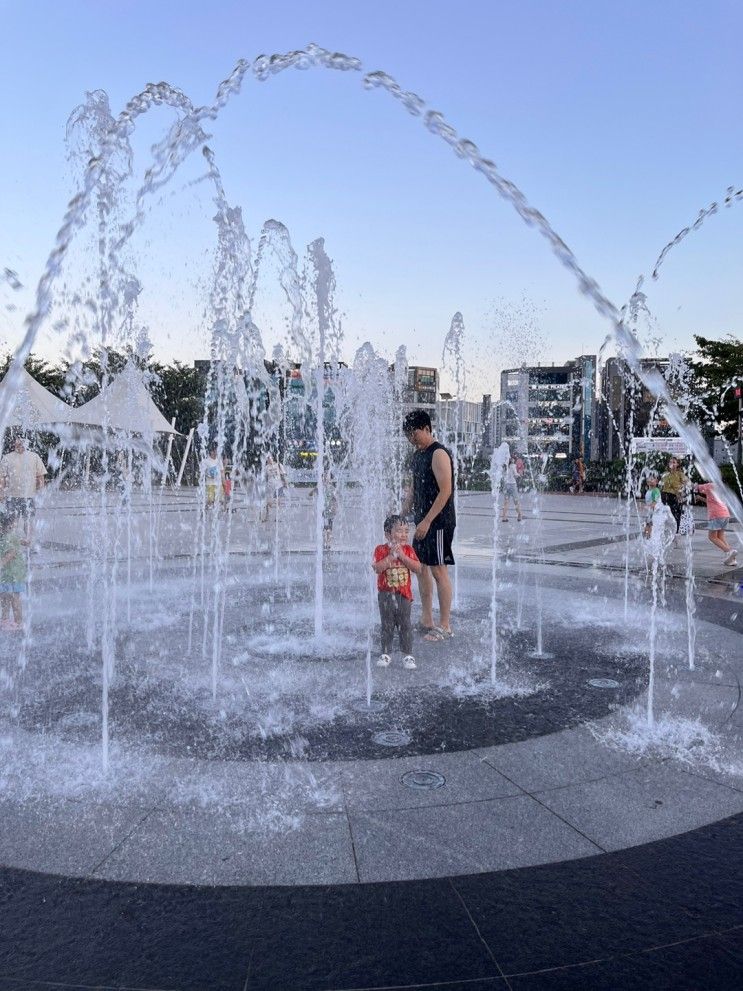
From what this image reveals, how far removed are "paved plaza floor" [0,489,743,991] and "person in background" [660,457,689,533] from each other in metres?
6.46

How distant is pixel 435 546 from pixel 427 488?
1.47ft

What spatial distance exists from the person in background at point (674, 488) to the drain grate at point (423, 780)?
998 cm

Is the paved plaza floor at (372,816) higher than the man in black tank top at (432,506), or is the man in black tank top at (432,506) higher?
the man in black tank top at (432,506)

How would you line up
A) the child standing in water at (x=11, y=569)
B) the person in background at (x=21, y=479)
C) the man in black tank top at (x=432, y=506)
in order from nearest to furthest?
the man in black tank top at (x=432, y=506) → the child standing in water at (x=11, y=569) → the person in background at (x=21, y=479)

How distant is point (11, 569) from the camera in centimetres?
614

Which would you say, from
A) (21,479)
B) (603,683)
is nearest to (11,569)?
(21,479)

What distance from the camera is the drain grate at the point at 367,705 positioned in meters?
4.25

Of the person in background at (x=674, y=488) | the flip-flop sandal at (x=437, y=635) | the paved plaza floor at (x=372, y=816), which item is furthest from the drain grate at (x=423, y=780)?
the person in background at (x=674, y=488)

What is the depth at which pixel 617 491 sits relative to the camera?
32.5 m

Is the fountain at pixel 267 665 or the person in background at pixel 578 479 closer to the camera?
the fountain at pixel 267 665

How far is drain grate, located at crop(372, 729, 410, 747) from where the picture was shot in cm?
376

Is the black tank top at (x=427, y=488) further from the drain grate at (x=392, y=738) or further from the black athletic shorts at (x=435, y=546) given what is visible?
the drain grate at (x=392, y=738)

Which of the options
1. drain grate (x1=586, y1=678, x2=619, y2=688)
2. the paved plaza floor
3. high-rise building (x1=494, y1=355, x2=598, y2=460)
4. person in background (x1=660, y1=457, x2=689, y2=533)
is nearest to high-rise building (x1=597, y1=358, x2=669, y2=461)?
high-rise building (x1=494, y1=355, x2=598, y2=460)

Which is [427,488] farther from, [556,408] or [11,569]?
[556,408]
